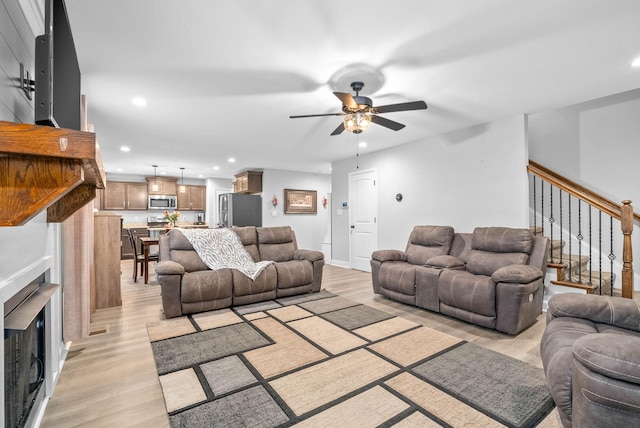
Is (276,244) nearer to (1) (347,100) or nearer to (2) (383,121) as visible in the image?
(2) (383,121)

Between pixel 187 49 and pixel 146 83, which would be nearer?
pixel 187 49

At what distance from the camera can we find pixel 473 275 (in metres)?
3.28

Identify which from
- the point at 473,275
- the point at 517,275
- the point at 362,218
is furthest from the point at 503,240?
the point at 362,218

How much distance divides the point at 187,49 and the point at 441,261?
3.32m

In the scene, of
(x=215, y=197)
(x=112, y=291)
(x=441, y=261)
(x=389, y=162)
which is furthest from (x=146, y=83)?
(x=215, y=197)

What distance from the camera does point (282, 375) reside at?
2100 millimetres

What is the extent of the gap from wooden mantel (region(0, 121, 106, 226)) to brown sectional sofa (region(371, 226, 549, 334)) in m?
3.21

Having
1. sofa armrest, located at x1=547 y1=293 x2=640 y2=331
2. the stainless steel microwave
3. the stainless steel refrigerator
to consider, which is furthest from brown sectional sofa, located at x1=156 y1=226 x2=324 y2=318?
the stainless steel microwave

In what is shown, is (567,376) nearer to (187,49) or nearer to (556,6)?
(556,6)

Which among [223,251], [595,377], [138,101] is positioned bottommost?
[595,377]

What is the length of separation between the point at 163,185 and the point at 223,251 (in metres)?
5.64

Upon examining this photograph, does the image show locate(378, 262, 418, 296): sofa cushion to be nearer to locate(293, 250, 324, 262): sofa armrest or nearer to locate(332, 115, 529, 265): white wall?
locate(293, 250, 324, 262): sofa armrest

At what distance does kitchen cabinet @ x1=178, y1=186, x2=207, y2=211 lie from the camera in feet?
29.1

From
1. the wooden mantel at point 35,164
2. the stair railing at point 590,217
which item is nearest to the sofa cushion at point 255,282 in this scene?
the wooden mantel at point 35,164
